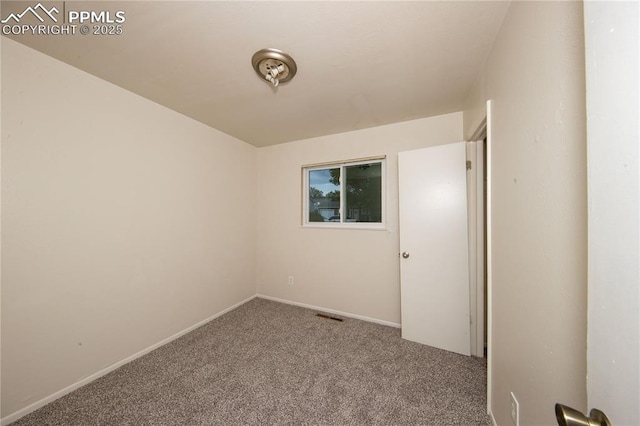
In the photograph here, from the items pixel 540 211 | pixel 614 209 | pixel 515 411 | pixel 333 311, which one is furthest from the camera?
pixel 333 311

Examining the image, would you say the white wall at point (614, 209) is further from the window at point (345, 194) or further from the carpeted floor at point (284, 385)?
the window at point (345, 194)

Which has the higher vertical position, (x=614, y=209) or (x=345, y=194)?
(x=345, y=194)

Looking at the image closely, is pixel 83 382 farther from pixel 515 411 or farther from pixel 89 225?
pixel 515 411

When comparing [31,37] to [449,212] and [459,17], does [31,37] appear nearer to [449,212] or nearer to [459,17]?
[459,17]

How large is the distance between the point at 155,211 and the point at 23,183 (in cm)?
82

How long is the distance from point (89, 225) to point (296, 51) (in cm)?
204

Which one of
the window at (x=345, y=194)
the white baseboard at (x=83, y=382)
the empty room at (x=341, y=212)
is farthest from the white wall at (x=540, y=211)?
the white baseboard at (x=83, y=382)

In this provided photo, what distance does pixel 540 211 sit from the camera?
0.88m

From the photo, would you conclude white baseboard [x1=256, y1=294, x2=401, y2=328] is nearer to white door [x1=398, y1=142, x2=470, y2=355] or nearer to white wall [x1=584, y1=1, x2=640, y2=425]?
white door [x1=398, y1=142, x2=470, y2=355]

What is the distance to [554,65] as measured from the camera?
2.60ft

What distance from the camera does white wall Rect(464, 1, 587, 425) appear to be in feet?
2.29

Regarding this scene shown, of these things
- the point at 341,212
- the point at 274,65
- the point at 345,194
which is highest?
the point at 274,65

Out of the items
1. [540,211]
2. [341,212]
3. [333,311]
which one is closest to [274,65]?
[540,211]

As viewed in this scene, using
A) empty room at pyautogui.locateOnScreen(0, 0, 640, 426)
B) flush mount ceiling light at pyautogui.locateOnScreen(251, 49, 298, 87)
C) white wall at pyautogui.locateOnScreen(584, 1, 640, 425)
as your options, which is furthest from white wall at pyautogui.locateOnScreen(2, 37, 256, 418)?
white wall at pyautogui.locateOnScreen(584, 1, 640, 425)
